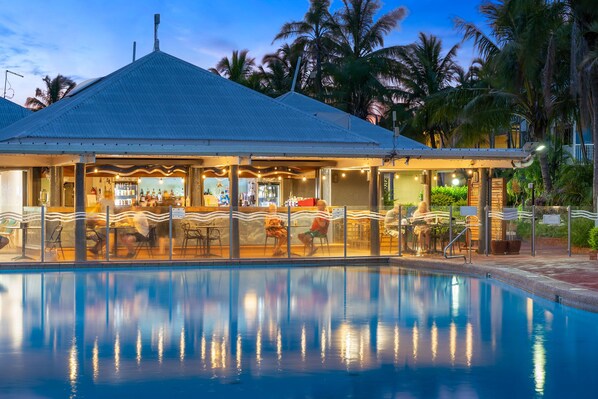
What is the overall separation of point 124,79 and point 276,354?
16952mm

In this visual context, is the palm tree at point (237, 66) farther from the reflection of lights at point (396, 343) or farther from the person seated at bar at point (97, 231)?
the reflection of lights at point (396, 343)

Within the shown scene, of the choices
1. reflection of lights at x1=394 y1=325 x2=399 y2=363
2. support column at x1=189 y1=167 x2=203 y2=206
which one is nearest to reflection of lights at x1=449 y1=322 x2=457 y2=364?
reflection of lights at x1=394 y1=325 x2=399 y2=363

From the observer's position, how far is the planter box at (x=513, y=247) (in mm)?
22750

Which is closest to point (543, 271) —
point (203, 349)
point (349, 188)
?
point (203, 349)

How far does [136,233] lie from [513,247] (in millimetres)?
9285

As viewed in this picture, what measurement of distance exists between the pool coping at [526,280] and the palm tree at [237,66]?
3314 centimetres

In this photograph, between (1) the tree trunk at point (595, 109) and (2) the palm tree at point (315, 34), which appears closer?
(1) the tree trunk at point (595, 109)

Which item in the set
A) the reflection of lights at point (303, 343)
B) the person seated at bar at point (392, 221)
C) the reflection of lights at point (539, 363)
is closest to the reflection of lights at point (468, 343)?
the reflection of lights at point (539, 363)

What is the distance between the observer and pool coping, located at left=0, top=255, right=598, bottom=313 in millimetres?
16094

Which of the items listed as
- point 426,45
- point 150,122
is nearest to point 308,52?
point 426,45

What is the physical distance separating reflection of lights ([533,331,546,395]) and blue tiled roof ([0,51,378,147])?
13.5 m

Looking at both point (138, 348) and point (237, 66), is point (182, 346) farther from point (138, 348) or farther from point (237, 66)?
point (237, 66)

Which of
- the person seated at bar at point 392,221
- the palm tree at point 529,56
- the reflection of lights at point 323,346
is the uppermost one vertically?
the palm tree at point 529,56

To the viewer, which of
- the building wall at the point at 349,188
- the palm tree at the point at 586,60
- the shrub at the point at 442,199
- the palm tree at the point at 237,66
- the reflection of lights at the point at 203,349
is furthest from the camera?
the palm tree at the point at 237,66
